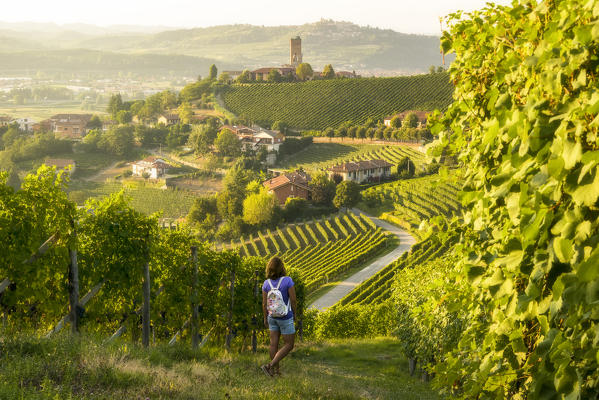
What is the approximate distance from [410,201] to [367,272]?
17323 millimetres

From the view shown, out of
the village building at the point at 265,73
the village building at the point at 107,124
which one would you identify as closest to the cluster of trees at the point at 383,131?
the village building at the point at 265,73

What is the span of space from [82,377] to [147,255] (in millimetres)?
3952

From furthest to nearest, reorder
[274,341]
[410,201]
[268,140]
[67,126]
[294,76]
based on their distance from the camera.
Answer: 1. [294,76]
2. [67,126]
3. [268,140]
4. [410,201]
5. [274,341]

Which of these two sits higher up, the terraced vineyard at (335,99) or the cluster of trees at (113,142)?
the terraced vineyard at (335,99)

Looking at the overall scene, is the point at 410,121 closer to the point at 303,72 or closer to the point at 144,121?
the point at 303,72

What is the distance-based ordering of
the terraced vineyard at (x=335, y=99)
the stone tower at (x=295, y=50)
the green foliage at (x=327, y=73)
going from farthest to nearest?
the stone tower at (x=295, y=50) < the green foliage at (x=327, y=73) < the terraced vineyard at (x=335, y=99)

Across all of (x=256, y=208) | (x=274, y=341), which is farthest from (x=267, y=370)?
(x=256, y=208)

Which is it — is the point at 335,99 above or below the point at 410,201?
above

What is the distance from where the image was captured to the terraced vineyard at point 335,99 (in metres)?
99.6

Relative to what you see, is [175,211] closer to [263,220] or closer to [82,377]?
[263,220]

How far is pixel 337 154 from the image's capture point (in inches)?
3287

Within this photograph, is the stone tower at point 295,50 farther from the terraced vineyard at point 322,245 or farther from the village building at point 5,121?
the terraced vineyard at point 322,245

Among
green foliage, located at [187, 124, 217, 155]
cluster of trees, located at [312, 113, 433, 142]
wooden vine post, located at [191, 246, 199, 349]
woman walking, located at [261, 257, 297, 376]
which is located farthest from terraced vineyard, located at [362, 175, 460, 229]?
woman walking, located at [261, 257, 297, 376]

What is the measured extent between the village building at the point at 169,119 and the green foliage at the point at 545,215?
Result: 109 m
